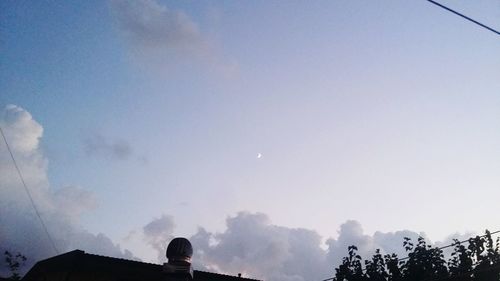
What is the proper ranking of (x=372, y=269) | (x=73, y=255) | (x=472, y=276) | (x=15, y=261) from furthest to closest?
1. (x=15, y=261)
2. (x=372, y=269)
3. (x=472, y=276)
4. (x=73, y=255)

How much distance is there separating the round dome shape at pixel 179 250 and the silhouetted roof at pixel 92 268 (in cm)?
638

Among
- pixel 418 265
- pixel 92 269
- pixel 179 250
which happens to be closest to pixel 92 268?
pixel 92 269

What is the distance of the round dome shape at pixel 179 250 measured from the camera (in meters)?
7.79

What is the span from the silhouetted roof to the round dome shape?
6.38 meters

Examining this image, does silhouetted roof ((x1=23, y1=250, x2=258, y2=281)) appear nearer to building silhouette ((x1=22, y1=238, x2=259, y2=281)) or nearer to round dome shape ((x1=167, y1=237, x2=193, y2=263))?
building silhouette ((x1=22, y1=238, x2=259, y2=281))

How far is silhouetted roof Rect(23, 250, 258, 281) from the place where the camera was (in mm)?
13617

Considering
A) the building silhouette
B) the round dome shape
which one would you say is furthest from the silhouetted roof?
the round dome shape

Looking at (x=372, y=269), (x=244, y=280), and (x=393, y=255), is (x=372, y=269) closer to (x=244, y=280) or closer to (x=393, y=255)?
(x=393, y=255)

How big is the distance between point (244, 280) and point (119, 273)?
5.89m

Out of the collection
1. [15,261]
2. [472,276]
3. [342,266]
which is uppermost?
[15,261]

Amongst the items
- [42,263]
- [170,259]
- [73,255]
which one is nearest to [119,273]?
[73,255]

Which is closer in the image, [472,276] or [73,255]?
[73,255]

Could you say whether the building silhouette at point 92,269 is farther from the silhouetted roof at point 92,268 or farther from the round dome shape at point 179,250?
the round dome shape at point 179,250

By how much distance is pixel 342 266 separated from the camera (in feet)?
117
